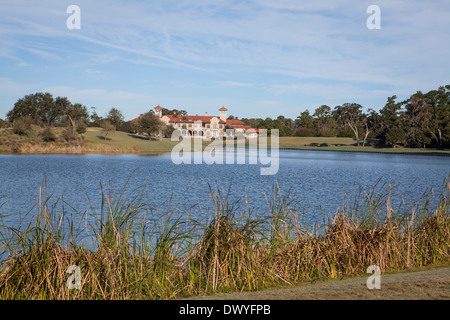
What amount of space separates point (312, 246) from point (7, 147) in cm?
6063

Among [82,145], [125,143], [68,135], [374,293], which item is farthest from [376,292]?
[125,143]

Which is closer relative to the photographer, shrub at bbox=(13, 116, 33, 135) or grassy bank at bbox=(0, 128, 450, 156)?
grassy bank at bbox=(0, 128, 450, 156)

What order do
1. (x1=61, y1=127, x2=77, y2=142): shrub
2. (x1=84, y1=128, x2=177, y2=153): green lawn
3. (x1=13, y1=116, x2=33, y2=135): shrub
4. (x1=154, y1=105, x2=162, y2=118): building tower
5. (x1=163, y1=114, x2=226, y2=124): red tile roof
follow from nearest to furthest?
1. (x1=13, y1=116, x2=33, y2=135): shrub
2. (x1=61, y1=127, x2=77, y2=142): shrub
3. (x1=84, y1=128, x2=177, y2=153): green lawn
4. (x1=163, y1=114, x2=226, y2=124): red tile roof
5. (x1=154, y1=105, x2=162, y2=118): building tower

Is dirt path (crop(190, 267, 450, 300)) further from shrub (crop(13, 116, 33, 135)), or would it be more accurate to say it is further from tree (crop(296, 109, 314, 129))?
tree (crop(296, 109, 314, 129))

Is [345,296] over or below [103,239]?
below

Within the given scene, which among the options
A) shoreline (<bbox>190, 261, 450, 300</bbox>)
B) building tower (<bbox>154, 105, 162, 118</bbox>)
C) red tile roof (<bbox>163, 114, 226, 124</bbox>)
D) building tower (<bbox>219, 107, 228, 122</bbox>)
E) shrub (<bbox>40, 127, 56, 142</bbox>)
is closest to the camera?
shoreline (<bbox>190, 261, 450, 300</bbox>)

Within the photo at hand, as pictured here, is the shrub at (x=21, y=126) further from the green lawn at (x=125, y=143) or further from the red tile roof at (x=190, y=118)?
the red tile roof at (x=190, y=118)

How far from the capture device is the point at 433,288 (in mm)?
5664

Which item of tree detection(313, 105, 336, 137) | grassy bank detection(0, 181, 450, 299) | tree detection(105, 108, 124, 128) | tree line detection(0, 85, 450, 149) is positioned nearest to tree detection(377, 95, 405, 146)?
tree line detection(0, 85, 450, 149)

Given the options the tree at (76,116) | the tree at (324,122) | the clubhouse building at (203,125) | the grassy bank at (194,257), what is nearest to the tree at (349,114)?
the tree at (324,122)

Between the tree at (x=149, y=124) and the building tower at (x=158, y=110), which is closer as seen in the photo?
the tree at (x=149, y=124)

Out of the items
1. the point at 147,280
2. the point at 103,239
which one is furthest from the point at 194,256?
the point at 103,239
